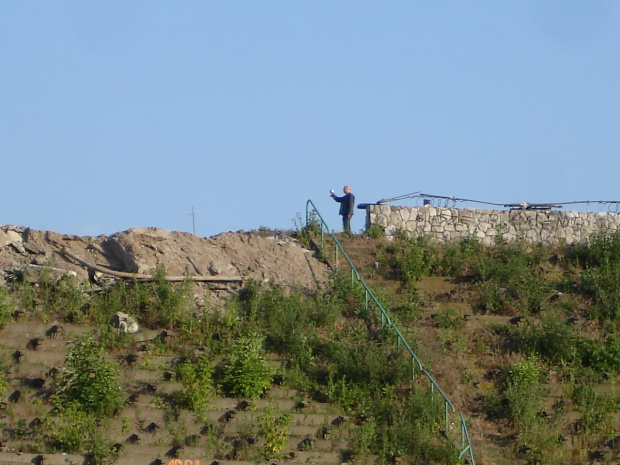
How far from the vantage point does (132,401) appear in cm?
1994

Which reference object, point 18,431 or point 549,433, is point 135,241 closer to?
point 18,431

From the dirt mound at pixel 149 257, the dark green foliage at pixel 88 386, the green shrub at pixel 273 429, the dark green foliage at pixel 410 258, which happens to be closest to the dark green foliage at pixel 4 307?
the dirt mound at pixel 149 257

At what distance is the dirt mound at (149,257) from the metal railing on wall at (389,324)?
0.64 metres

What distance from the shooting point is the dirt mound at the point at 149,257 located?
23.4 metres

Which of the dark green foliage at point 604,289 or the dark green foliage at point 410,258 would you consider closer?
the dark green foliage at point 604,289

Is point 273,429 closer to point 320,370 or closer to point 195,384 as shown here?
point 195,384


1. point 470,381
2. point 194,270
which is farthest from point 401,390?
point 194,270

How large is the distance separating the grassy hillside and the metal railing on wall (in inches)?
5.0

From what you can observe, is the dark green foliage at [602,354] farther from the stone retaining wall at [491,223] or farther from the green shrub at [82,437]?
the green shrub at [82,437]

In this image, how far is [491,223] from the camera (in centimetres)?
2725

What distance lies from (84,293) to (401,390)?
594 centimetres

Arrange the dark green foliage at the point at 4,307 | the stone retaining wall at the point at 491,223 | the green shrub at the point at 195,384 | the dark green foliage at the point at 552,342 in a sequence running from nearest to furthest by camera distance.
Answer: the green shrub at the point at 195,384 < the dark green foliage at the point at 4,307 < the dark green foliage at the point at 552,342 < the stone retaining wall at the point at 491,223

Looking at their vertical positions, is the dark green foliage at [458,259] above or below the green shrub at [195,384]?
above

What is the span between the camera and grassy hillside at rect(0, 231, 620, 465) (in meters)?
19.2
